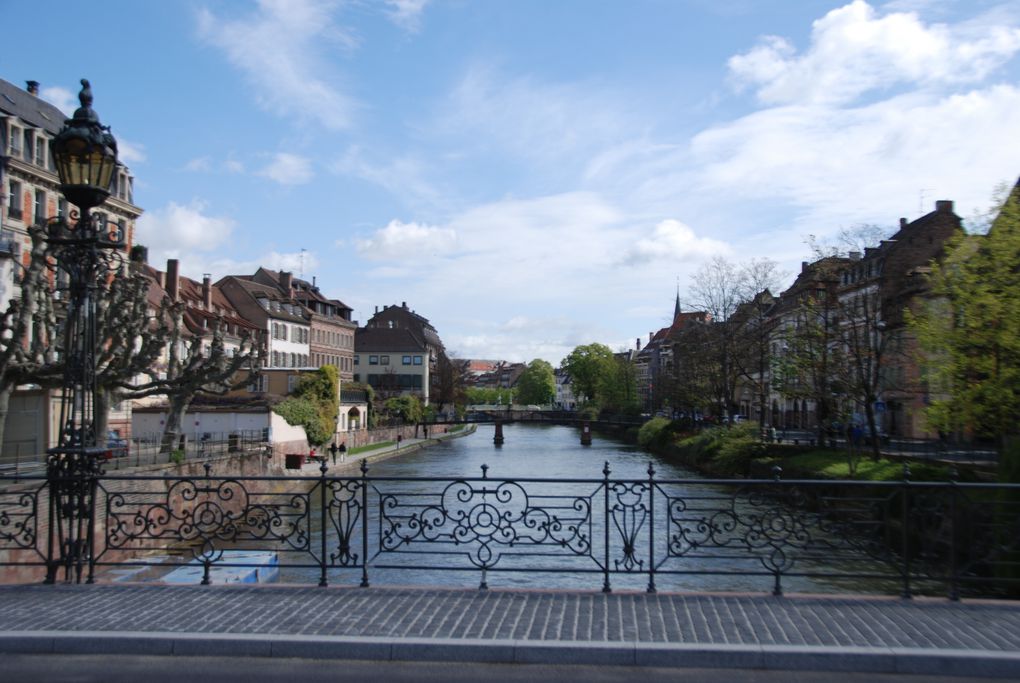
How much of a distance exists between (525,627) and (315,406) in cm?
4910

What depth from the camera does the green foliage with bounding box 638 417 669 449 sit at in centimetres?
6931

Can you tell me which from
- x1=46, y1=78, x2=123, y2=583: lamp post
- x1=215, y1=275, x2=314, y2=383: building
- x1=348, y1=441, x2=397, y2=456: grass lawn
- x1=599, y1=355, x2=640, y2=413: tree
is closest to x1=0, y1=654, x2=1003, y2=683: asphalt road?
x1=46, y1=78, x2=123, y2=583: lamp post

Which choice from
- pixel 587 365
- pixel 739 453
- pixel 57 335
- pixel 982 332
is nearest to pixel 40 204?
pixel 57 335

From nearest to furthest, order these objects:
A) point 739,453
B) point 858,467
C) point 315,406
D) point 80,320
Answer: point 80,320 → point 858,467 → point 739,453 → point 315,406

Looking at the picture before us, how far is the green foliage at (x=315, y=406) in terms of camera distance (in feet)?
168

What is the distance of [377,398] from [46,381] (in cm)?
7106

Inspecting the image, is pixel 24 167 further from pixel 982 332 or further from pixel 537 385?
pixel 537 385

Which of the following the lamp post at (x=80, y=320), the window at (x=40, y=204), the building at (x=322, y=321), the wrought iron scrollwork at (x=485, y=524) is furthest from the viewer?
the building at (x=322, y=321)

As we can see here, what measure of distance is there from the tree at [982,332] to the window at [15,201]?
128ft

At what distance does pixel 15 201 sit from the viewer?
40.5m

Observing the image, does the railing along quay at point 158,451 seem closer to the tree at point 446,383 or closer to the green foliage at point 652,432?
the green foliage at point 652,432

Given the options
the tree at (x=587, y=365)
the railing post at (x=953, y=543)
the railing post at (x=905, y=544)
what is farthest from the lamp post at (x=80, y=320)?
the tree at (x=587, y=365)

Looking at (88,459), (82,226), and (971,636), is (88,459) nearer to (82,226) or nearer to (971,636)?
(82,226)

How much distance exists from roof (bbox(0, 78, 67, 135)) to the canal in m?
25.2
